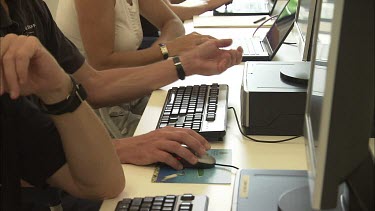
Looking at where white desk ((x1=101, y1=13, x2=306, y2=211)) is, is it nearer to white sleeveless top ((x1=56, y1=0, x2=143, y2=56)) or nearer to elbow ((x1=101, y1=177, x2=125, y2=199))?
elbow ((x1=101, y1=177, x2=125, y2=199))

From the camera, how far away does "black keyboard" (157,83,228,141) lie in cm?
119

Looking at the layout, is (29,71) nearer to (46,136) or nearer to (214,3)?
(46,136)

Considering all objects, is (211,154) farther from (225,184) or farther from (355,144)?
(355,144)

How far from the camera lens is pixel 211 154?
1.12 metres

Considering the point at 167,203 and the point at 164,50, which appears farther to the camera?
the point at 164,50

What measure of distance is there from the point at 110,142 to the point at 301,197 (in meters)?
0.40

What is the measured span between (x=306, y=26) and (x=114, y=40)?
78 centimetres

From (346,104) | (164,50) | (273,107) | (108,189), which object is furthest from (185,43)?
(346,104)

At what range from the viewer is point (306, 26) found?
1357 mm

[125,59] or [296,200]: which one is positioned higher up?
[296,200]

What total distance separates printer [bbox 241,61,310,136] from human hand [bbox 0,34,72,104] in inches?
17.0

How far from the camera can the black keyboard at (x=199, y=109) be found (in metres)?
1.19

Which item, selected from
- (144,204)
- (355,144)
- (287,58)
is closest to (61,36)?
(144,204)

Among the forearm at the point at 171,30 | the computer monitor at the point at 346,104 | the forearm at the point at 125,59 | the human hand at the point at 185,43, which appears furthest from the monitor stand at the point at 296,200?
the forearm at the point at 171,30
